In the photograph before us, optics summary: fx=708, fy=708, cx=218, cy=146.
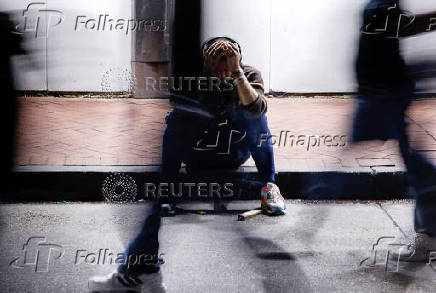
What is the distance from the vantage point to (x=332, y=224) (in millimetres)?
4359

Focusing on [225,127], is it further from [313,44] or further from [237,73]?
[313,44]

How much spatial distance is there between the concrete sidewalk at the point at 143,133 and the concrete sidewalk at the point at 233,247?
49cm

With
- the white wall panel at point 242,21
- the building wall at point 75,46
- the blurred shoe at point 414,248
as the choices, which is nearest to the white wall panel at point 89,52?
the building wall at point 75,46

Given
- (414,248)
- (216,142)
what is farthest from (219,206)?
(414,248)

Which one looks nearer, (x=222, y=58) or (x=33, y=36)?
(x=222, y=58)

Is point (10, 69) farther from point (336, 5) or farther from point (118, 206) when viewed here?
point (336, 5)

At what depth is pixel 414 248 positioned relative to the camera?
381cm

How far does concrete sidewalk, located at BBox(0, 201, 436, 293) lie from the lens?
3389mm

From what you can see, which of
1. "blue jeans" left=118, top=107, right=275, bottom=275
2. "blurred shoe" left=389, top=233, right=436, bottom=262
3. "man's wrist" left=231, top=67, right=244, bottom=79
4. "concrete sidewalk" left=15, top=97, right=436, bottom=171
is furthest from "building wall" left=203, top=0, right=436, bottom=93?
"man's wrist" left=231, top=67, right=244, bottom=79

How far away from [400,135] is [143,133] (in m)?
2.76

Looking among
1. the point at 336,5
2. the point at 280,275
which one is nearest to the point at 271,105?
the point at 336,5

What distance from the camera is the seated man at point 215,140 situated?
328cm

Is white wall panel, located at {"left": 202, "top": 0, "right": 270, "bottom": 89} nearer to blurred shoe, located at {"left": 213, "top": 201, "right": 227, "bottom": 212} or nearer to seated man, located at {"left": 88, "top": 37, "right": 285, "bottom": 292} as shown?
blurred shoe, located at {"left": 213, "top": 201, "right": 227, "bottom": 212}

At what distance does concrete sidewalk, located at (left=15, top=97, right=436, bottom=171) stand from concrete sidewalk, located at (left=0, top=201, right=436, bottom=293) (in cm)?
49
